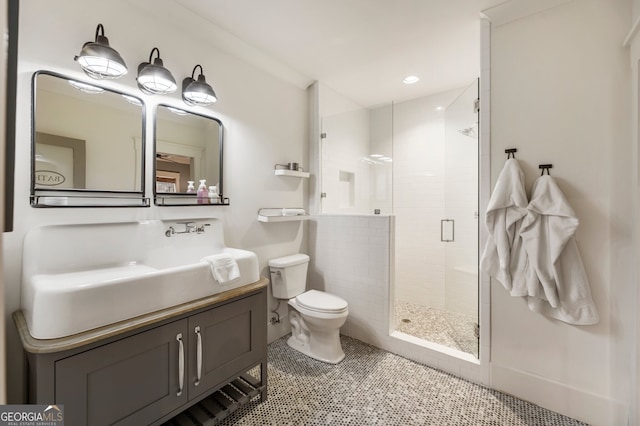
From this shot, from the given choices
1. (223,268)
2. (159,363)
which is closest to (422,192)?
(223,268)

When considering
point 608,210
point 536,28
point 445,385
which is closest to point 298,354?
point 445,385

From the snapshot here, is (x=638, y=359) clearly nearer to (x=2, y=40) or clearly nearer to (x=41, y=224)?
(x=2, y=40)

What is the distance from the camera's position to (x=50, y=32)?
1.38m

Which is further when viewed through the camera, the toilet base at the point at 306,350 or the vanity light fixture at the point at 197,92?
the toilet base at the point at 306,350

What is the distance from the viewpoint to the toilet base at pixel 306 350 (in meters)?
2.26

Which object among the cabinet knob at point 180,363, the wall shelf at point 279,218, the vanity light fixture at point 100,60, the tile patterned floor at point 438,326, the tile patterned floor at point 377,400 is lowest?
the tile patterned floor at point 377,400

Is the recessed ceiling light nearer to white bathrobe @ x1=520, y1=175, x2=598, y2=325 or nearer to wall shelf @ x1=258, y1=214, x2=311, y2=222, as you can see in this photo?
white bathrobe @ x1=520, y1=175, x2=598, y2=325

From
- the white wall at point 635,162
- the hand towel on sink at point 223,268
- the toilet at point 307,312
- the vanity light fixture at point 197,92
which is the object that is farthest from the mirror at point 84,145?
the white wall at point 635,162

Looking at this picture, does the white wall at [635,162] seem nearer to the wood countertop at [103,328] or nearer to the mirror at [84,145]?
the wood countertop at [103,328]

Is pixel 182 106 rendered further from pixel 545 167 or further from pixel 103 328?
pixel 545 167

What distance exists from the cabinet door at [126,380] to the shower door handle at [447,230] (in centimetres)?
240

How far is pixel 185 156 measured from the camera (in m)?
1.94

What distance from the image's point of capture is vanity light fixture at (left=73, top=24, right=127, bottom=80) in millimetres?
1387

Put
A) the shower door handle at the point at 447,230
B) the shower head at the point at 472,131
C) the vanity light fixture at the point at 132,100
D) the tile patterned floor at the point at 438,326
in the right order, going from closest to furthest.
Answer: the vanity light fixture at the point at 132,100
the shower head at the point at 472,131
the tile patterned floor at the point at 438,326
the shower door handle at the point at 447,230
